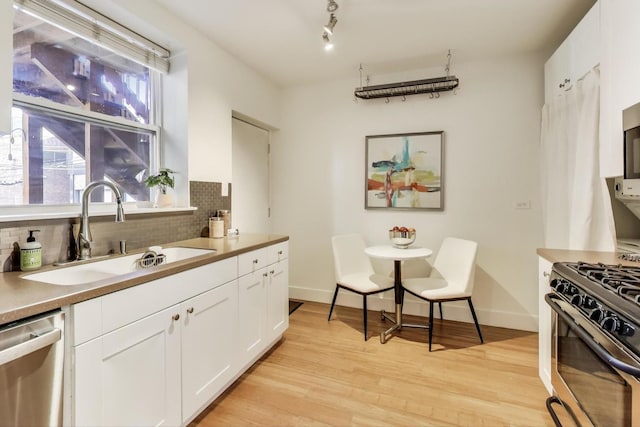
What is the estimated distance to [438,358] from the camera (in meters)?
2.40

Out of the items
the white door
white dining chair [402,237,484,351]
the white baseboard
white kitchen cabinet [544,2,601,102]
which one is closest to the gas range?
white dining chair [402,237,484,351]

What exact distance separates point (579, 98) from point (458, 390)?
2.02 m

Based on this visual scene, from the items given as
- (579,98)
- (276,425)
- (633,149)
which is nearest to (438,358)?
(276,425)

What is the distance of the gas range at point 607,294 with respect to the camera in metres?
1.00

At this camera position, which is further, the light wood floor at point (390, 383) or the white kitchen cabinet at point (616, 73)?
the light wood floor at point (390, 383)

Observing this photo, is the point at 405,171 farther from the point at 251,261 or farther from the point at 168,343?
the point at 168,343

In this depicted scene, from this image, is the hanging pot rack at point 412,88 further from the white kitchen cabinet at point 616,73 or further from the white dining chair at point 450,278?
the white dining chair at point 450,278

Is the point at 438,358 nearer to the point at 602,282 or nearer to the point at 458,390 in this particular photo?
the point at 458,390

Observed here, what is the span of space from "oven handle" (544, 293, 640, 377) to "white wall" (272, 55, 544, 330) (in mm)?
1580

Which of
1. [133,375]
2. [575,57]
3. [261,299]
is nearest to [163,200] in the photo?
[261,299]

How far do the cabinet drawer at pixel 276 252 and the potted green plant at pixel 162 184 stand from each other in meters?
0.80

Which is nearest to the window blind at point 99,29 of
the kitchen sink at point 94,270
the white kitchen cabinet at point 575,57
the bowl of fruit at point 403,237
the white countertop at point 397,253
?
the kitchen sink at point 94,270

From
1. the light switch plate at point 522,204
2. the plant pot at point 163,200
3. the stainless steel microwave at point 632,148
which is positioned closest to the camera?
the stainless steel microwave at point 632,148

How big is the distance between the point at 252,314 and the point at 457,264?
1.84 m
